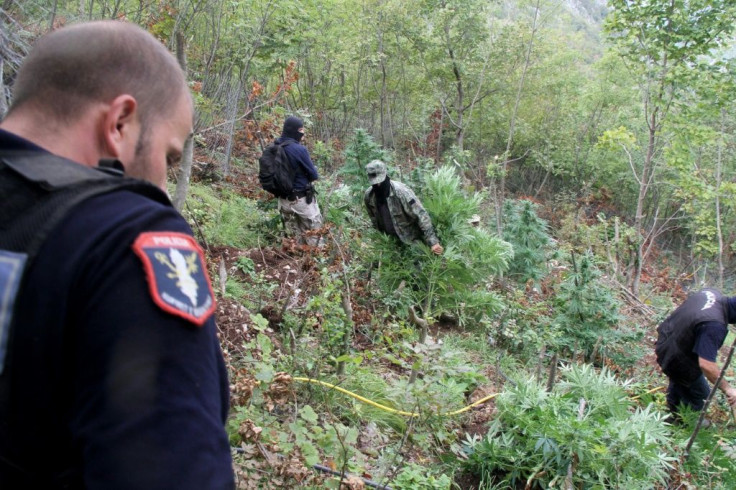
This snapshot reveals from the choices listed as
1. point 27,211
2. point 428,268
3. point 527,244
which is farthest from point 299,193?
point 27,211

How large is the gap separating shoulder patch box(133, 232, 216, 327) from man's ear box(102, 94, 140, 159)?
8.8 inches

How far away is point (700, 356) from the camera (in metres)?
4.89

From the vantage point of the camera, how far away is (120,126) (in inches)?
39.1

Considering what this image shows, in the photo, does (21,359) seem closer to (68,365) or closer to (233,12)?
→ (68,365)

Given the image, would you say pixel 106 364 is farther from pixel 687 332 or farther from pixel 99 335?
pixel 687 332

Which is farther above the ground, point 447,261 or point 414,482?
point 414,482

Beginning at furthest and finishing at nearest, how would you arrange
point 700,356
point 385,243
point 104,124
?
point 385,243 < point 700,356 < point 104,124

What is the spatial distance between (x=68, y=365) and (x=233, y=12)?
308 inches

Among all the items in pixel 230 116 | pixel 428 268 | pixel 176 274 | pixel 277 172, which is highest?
pixel 176 274

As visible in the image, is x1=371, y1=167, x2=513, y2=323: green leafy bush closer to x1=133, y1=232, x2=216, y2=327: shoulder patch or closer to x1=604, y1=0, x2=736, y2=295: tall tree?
x1=604, y1=0, x2=736, y2=295: tall tree

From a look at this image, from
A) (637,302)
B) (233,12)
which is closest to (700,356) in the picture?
(637,302)

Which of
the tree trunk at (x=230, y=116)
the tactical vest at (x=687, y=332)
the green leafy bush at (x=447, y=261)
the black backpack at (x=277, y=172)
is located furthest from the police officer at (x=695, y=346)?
the tree trunk at (x=230, y=116)

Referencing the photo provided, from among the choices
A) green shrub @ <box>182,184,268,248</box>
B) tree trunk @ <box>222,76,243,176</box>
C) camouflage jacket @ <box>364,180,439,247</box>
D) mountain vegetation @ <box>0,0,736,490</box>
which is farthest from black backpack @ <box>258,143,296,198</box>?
tree trunk @ <box>222,76,243,176</box>

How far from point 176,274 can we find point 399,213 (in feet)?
20.1
